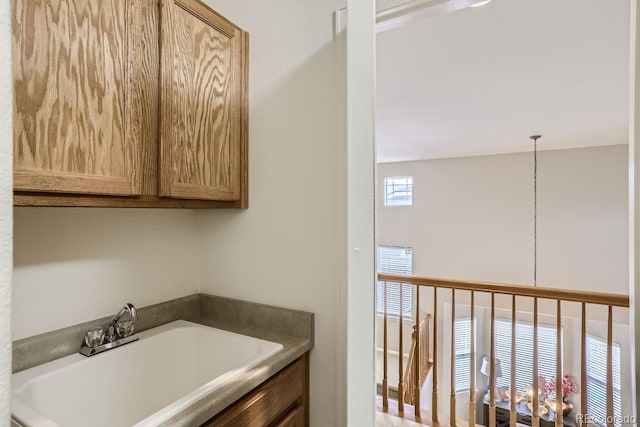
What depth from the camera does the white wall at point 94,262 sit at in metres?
1.05

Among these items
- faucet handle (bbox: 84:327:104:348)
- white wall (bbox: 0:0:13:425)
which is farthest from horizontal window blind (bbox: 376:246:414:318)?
white wall (bbox: 0:0:13:425)

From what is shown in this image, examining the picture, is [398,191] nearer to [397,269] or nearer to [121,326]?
[397,269]

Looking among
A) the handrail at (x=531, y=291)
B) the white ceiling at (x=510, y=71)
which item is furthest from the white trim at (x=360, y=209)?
the handrail at (x=531, y=291)

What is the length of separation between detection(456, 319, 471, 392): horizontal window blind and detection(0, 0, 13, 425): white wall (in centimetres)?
510

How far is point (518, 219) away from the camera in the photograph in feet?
16.9

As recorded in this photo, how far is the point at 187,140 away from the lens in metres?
1.18

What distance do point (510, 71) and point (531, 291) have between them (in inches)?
61.2

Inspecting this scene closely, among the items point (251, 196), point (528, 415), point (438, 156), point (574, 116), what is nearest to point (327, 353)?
point (251, 196)

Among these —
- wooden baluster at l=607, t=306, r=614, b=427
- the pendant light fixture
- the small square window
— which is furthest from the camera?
the small square window

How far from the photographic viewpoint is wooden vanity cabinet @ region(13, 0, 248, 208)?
0.81 meters

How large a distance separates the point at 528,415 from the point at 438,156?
4.14m

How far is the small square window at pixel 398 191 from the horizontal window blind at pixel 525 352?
266cm

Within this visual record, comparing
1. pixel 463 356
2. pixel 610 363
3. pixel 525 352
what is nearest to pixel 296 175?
pixel 610 363

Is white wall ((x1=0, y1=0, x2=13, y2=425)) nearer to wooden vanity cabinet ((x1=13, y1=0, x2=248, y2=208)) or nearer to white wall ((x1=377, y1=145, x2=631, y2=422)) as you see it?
wooden vanity cabinet ((x1=13, y1=0, x2=248, y2=208))
